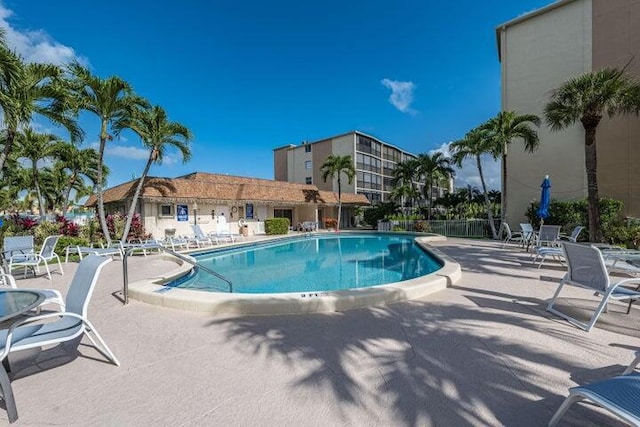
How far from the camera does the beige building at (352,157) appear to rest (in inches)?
1569

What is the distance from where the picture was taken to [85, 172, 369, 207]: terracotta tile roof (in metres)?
16.9

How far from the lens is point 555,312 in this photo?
4352 mm

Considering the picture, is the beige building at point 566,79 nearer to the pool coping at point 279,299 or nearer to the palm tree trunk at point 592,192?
the palm tree trunk at point 592,192

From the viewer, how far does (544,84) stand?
1780cm

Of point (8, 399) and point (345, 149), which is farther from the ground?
point (345, 149)

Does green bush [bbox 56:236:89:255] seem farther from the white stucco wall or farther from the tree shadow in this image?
the white stucco wall

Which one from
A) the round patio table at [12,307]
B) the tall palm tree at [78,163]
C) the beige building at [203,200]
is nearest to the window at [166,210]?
the beige building at [203,200]

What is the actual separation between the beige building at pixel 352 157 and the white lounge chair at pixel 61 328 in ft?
117

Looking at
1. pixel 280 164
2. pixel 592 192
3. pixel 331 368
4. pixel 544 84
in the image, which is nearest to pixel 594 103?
pixel 592 192

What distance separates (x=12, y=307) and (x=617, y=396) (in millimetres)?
4858

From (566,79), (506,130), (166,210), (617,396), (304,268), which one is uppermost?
(566,79)

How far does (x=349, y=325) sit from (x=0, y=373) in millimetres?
3443

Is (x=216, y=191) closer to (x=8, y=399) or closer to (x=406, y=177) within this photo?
(x=406, y=177)

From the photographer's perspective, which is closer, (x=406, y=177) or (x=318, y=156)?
(x=406, y=177)
